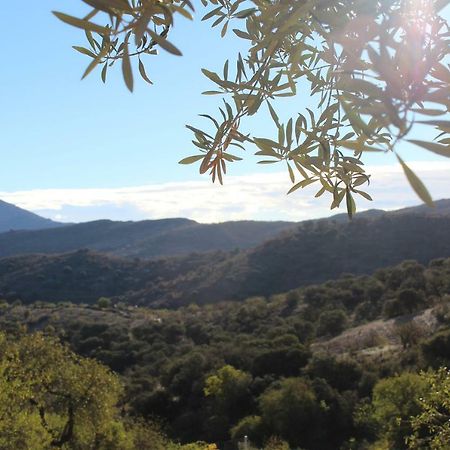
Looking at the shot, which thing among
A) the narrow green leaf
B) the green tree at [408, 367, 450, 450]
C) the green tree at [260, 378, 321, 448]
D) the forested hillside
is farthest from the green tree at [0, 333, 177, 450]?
the forested hillside

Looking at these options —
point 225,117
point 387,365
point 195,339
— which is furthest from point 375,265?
point 225,117

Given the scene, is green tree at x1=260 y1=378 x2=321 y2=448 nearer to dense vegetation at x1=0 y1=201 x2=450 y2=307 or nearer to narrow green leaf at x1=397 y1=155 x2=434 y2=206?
narrow green leaf at x1=397 y1=155 x2=434 y2=206

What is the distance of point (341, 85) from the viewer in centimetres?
120

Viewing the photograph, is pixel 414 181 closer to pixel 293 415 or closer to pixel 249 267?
pixel 293 415

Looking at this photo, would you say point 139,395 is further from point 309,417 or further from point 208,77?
point 208,77

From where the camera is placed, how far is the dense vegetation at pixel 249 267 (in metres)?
59.4

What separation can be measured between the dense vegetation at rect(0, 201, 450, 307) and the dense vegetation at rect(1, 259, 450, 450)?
1143 cm

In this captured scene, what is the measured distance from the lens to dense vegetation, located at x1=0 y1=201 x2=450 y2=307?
59.4 meters

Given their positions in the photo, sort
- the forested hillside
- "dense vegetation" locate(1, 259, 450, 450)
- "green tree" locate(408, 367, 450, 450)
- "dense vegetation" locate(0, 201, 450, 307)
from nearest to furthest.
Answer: "green tree" locate(408, 367, 450, 450) < "dense vegetation" locate(1, 259, 450, 450) < "dense vegetation" locate(0, 201, 450, 307) < the forested hillside

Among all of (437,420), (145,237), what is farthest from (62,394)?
(145,237)

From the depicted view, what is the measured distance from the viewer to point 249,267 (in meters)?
63.3

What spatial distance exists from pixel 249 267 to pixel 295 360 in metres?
33.2

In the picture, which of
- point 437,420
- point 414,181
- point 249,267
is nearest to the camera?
point 414,181

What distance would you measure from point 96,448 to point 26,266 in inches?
2519
